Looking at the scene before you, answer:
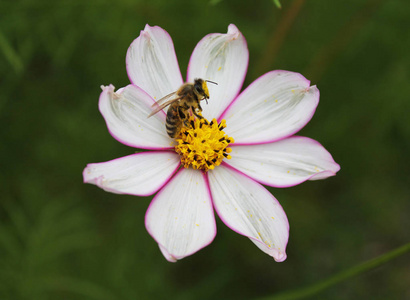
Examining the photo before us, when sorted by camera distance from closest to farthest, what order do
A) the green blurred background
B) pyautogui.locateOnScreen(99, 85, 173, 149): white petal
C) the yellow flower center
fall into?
pyautogui.locateOnScreen(99, 85, 173, 149): white petal → the yellow flower center → the green blurred background

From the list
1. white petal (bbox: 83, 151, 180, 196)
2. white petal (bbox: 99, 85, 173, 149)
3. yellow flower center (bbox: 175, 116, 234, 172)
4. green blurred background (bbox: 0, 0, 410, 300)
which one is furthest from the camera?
green blurred background (bbox: 0, 0, 410, 300)

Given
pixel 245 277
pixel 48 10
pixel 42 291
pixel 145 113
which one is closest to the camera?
pixel 145 113

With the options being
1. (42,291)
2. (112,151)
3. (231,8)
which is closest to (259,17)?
(231,8)

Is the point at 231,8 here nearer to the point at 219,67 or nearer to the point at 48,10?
the point at 48,10

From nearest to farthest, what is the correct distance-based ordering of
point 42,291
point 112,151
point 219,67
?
point 219,67, point 42,291, point 112,151

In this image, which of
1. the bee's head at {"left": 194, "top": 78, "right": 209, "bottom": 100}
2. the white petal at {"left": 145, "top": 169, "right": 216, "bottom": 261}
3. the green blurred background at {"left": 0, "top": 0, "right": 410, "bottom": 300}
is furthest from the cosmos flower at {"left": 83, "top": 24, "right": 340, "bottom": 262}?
the green blurred background at {"left": 0, "top": 0, "right": 410, "bottom": 300}

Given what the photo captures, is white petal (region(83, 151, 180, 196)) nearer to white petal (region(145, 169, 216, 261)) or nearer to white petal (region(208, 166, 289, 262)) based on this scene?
white petal (region(145, 169, 216, 261))
